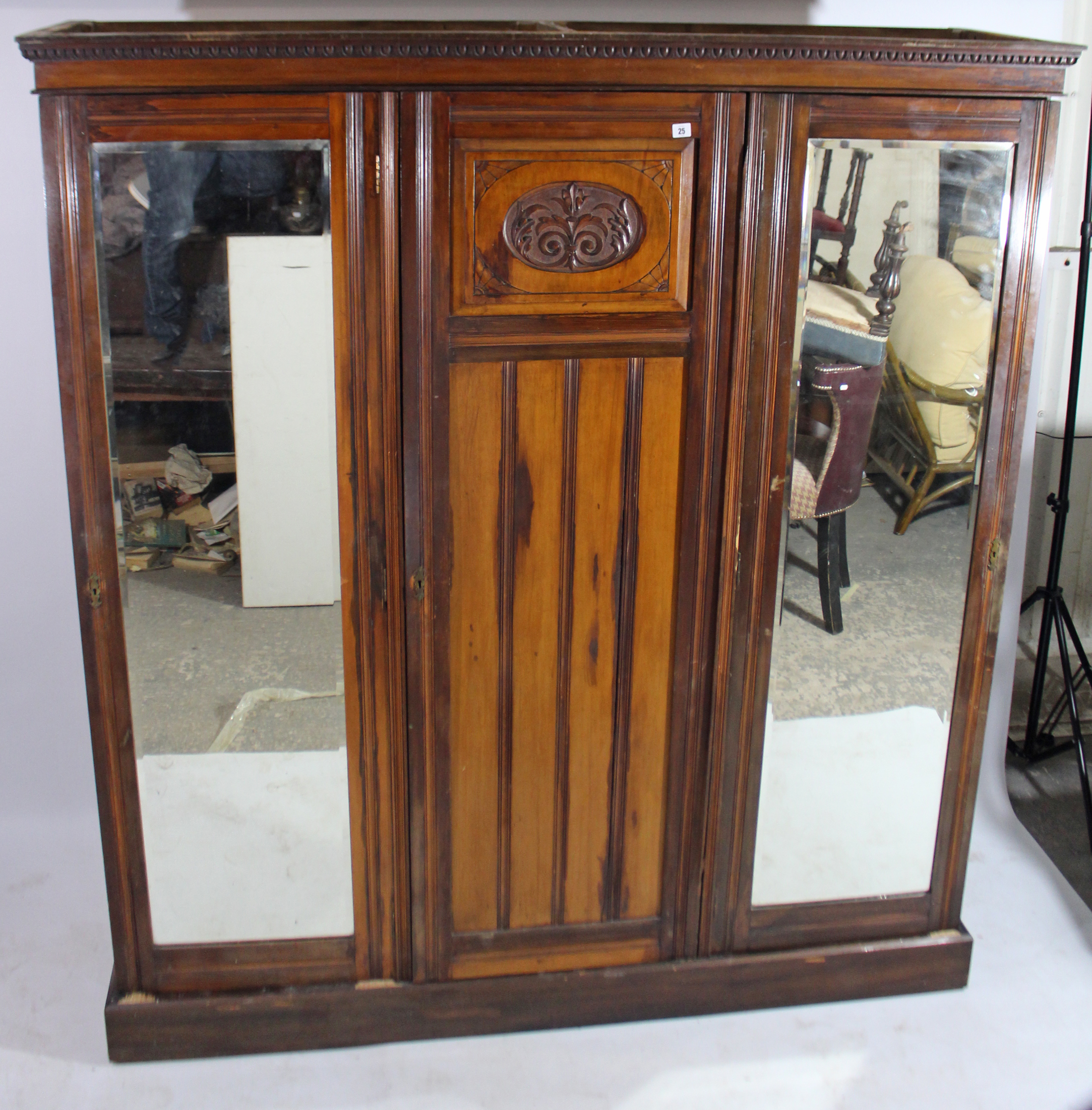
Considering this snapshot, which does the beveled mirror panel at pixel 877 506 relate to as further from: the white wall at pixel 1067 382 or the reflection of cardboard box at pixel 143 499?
the reflection of cardboard box at pixel 143 499

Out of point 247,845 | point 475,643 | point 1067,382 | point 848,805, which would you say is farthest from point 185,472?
point 1067,382

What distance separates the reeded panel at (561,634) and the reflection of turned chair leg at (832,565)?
0.26 metres

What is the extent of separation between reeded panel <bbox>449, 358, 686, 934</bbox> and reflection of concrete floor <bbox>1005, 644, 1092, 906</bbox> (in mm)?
1241

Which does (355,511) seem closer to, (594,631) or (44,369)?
(594,631)

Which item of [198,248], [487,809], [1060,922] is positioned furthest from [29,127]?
[1060,922]

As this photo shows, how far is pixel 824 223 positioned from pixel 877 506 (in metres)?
0.49

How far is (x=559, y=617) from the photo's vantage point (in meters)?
1.93

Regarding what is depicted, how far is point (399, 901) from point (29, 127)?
1.74 m

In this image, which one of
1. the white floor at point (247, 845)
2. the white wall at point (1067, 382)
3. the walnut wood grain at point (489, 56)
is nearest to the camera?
the walnut wood grain at point (489, 56)

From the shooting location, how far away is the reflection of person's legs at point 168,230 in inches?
66.0

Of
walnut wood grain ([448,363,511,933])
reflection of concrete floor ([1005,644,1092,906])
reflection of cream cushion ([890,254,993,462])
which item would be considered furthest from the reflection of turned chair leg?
reflection of concrete floor ([1005,644,1092,906])

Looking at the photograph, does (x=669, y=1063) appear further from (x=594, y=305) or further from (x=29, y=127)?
(x=29, y=127)

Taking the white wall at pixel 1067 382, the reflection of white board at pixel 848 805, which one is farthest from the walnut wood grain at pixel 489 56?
the reflection of white board at pixel 848 805

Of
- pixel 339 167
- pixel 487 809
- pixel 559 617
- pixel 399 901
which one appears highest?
pixel 339 167
